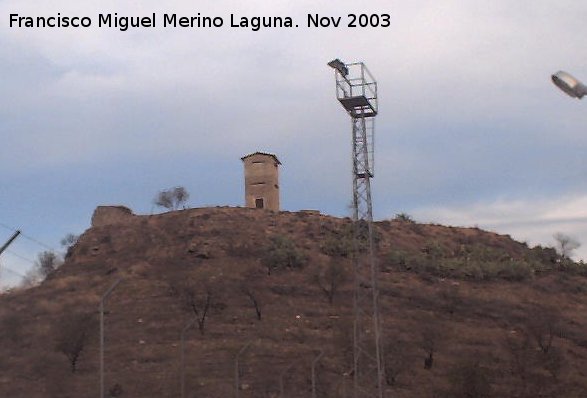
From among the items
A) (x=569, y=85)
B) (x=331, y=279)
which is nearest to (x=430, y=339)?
(x=331, y=279)

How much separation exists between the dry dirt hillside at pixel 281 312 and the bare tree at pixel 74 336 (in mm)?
139

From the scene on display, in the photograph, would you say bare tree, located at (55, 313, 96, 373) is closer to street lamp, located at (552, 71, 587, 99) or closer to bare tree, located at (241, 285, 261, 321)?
bare tree, located at (241, 285, 261, 321)

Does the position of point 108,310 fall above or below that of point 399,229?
below

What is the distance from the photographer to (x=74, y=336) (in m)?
50.7

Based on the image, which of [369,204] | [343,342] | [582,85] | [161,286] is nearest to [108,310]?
[161,286]

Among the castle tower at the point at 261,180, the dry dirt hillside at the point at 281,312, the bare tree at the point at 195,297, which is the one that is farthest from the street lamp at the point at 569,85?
the castle tower at the point at 261,180

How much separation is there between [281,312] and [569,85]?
52.6m

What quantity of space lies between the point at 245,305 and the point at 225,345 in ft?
27.7

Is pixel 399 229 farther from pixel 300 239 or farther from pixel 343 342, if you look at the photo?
pixel 343 342

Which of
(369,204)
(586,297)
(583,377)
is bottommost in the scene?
(583,377)

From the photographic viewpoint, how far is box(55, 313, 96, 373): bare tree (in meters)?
49.8

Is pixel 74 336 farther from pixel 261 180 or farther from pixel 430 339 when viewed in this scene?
pixel 261 180

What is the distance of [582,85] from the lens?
7895 mm

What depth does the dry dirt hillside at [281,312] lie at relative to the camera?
1897 inches
